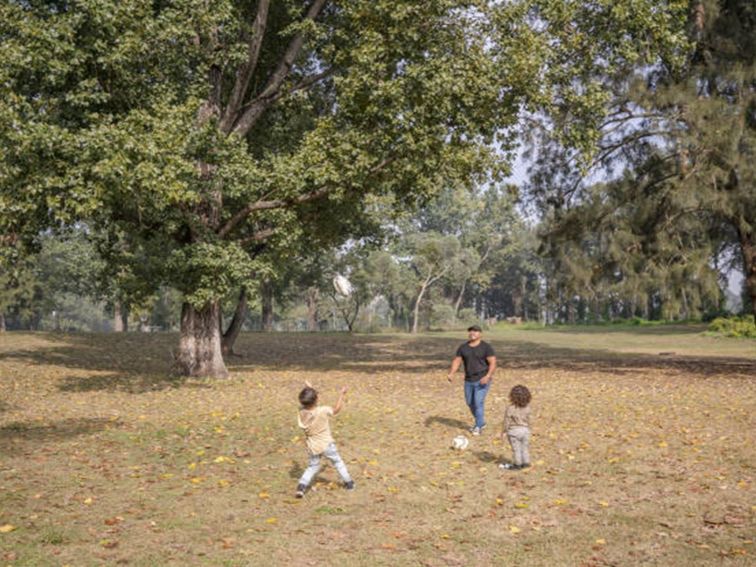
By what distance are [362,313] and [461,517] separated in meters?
66.2

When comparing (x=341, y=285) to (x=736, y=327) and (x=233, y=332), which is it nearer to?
(x=233, y=332)

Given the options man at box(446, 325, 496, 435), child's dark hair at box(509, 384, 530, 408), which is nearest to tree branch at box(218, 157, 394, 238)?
man at box(446, 325, 496, 435)

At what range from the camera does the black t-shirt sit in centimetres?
1237

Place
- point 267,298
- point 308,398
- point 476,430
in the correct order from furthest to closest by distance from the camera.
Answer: point 267,298 → point 476,430 → point 308,398

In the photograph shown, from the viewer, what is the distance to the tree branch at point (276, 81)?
72.7 feet

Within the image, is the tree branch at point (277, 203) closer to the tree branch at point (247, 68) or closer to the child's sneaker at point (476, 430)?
the tree branch at point (247, 68)

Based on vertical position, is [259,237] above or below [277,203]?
below

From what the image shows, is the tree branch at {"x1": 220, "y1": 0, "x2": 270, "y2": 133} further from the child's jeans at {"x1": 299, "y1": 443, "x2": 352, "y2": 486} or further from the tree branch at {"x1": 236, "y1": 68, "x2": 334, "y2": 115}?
the child's jeans at {"x1": 299, "y1": 443, "x2": 352, "y2": 486}

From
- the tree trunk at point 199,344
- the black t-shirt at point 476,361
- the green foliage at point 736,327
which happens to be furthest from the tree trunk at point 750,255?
the green foliage at point 736,327

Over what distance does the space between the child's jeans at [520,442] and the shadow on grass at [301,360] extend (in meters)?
12.1

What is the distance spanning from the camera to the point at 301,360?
31.0 meters

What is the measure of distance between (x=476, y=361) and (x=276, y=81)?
1356cm

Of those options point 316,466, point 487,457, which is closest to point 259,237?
point 487,457

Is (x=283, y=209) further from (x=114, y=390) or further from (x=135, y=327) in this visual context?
(x=135, y=327)
